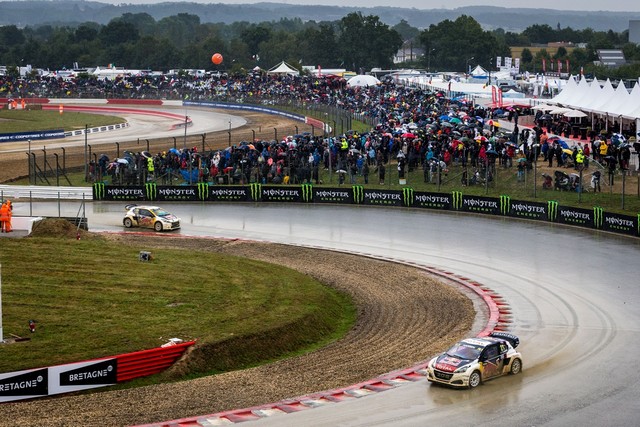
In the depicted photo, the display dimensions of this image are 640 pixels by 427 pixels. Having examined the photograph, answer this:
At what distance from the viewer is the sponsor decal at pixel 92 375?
2617 cm

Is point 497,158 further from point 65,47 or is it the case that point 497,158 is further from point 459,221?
point 65,47

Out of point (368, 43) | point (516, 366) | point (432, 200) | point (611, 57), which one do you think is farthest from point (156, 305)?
point (611, 57)

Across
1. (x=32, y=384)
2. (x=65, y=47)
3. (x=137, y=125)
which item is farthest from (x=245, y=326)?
(x=65, y=47)

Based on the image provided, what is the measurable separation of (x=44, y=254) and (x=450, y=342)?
53.9 feet

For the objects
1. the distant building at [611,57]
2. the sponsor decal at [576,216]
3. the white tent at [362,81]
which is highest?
the distant building at [611,57]

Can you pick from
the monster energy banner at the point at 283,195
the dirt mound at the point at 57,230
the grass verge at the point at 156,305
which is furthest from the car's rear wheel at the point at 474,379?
the monster energy banner at the point at 283,195

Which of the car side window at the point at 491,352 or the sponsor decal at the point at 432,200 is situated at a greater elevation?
the sponsor decal at the point at 432,200

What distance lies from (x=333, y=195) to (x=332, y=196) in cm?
8

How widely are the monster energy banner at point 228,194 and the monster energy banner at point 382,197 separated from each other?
6707mm

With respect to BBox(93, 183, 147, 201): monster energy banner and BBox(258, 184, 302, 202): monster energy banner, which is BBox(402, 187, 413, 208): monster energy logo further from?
BBox(93, 183, 147, 201): monster energy banner

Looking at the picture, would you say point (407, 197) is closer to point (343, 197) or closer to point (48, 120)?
point (343, 197)

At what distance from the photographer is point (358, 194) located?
191 ft

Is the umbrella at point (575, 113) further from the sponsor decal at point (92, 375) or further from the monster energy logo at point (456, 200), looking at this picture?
the sponsor decal at point (92, 375)

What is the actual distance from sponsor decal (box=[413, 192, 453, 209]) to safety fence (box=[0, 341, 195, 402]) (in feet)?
96.0
